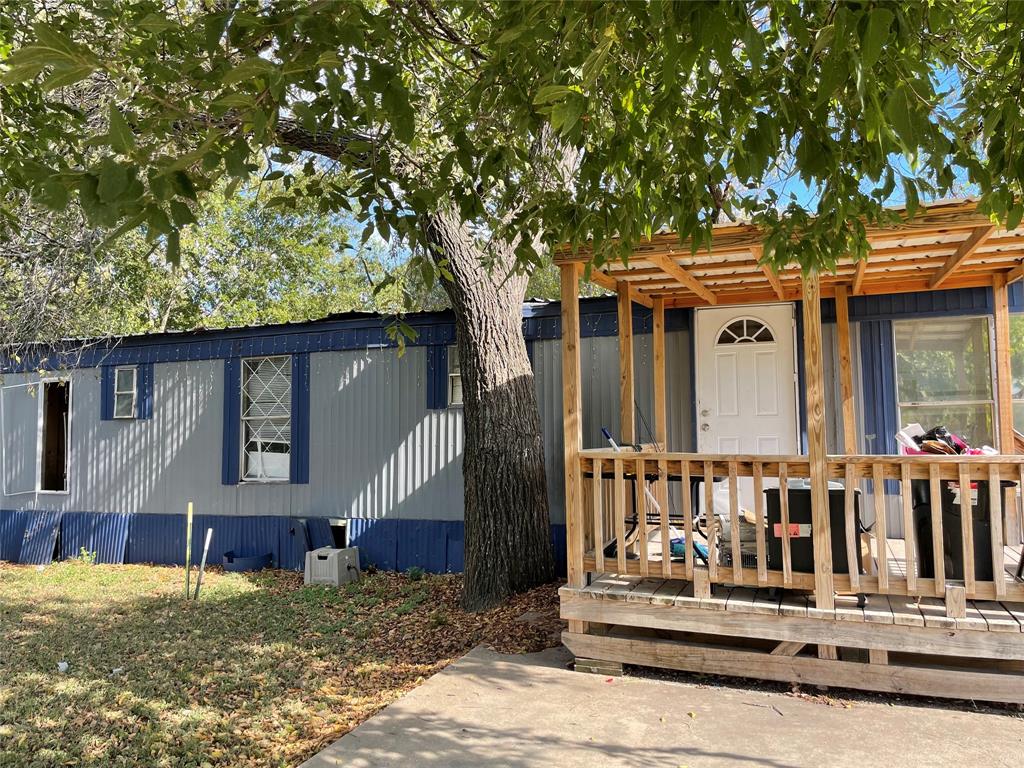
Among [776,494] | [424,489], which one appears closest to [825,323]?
[776,494]

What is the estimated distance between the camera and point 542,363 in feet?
24.3

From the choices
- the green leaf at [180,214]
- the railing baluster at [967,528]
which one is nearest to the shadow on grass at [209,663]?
the green leaf at [180,214]

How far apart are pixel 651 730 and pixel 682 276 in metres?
3.17

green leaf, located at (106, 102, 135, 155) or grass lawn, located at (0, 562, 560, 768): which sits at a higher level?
green leaf, located at (106, 102, 135, 155)

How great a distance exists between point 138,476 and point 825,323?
27.3 ft

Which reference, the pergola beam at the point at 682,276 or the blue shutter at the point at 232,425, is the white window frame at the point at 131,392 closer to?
the blue shutter at the point at 232,425

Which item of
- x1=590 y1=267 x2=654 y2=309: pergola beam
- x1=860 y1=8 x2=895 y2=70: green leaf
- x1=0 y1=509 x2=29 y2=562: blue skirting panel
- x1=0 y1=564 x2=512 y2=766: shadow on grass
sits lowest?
x1=0 y1=564 x2=512 y2=766: shadow on grass

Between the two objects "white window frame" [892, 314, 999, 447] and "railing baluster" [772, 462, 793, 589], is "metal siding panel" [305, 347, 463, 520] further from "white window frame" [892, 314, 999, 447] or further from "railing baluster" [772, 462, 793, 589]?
"white window frame" [892, 314, 999, 447]

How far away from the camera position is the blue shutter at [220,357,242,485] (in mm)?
8789

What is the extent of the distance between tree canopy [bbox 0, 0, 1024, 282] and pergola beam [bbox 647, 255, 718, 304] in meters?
0.86

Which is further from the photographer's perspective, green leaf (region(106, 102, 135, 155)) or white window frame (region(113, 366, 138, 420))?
white window frame (region(113, 366, 138, 420))

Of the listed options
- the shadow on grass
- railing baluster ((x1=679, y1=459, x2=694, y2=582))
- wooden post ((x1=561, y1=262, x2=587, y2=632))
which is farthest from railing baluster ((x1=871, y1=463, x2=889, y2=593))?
the shadow on grass

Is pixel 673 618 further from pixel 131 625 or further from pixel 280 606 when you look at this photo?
pixel 131 625

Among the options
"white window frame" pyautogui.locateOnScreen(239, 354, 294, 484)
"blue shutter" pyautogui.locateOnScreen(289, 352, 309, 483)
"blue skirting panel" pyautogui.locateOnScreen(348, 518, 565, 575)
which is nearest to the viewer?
"blue skirting panel" pyautogui.locateOnScreen(348, 518, 565, 575)
